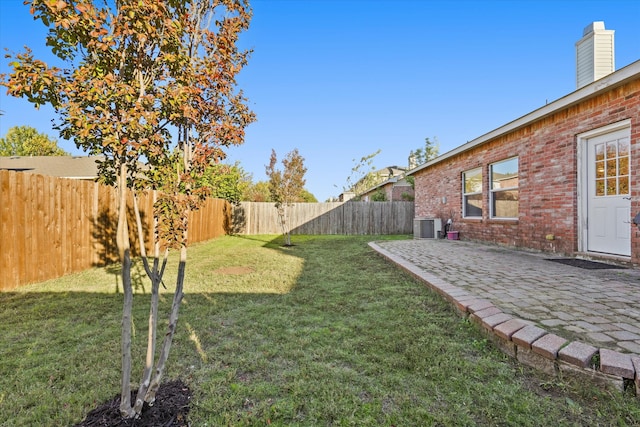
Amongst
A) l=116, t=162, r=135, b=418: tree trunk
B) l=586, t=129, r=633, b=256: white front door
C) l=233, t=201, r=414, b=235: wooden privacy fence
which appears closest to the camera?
l=116, t=162, r=135, b=418: tree trunk

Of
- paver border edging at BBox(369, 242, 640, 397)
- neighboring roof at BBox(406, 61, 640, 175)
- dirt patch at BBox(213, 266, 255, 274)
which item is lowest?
dirt patch at BBox(213, 266, 255, 274)

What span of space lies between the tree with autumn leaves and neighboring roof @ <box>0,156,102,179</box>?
15.2 meters

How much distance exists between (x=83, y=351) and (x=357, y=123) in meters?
19.7

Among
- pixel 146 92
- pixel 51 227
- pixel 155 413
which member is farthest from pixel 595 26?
pixel 51 227

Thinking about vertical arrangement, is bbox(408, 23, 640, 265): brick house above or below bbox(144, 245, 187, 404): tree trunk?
above

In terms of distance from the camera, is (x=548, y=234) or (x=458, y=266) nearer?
(x=458, y=266)

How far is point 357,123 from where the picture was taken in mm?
20172

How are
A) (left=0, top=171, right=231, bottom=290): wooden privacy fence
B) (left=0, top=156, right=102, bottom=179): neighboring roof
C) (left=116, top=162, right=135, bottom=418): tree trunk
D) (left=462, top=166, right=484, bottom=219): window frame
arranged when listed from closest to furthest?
(left=116, top=162, right=135, bottom=418): tree trunk → (left=0, top=171, right=231, bottom=290): wooden privacy fence → (left=462, top=166, right=484, bottom=219): window frame → (left=0, top=156, right=102, bottom=179): neighboring roof

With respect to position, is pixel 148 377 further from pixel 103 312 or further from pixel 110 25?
pixel 103 312

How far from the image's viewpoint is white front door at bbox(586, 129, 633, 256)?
461cm

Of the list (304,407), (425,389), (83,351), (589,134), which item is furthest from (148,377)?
(589,134)

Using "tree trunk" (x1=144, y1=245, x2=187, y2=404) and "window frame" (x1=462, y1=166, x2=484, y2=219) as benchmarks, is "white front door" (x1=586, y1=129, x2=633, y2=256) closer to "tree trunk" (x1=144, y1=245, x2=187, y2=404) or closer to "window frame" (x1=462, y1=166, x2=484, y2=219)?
"window frame" (x1=462, y1=166, x2=484, y2=219)

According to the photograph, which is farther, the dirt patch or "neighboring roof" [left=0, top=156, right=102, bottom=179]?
"neighboring roof" [left=0, top=156, right=102, bottom=179]

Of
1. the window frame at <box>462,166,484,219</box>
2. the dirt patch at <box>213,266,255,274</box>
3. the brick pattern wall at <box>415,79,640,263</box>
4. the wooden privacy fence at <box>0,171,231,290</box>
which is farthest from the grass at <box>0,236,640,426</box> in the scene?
the window frame at <box>462,166,484,219</box>
